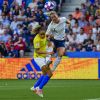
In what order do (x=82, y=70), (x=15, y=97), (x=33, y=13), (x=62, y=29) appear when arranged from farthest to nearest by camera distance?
(x=33, y=13)
(x=82, y=70)
(x=62, y=29)
(x=15, y=97)

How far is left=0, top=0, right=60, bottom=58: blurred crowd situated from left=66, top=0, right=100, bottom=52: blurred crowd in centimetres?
128

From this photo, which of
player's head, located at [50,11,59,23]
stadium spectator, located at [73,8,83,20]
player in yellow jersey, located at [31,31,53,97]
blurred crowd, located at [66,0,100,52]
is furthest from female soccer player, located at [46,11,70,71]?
stadium spectator, located at [73,8,83,20]

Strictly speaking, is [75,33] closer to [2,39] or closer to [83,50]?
[83,50]

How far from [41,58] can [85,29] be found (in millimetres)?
10007

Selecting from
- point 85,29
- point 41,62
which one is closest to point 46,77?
point 41,62

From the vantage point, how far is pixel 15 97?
14688 mm

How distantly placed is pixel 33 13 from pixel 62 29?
10.9 metres

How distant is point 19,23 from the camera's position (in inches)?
1048

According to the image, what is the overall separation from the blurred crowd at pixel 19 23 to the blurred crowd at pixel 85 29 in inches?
50.4

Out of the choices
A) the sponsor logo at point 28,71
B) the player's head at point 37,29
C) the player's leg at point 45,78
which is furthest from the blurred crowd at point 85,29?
the player's leg at point 45,78

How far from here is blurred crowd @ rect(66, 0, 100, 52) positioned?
80.7 feet

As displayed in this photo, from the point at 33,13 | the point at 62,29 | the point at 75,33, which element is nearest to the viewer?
the point at 62,29

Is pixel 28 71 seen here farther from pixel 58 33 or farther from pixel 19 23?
pixel 58 33

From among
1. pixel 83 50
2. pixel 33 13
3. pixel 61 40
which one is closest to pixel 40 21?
pixel 33 13
